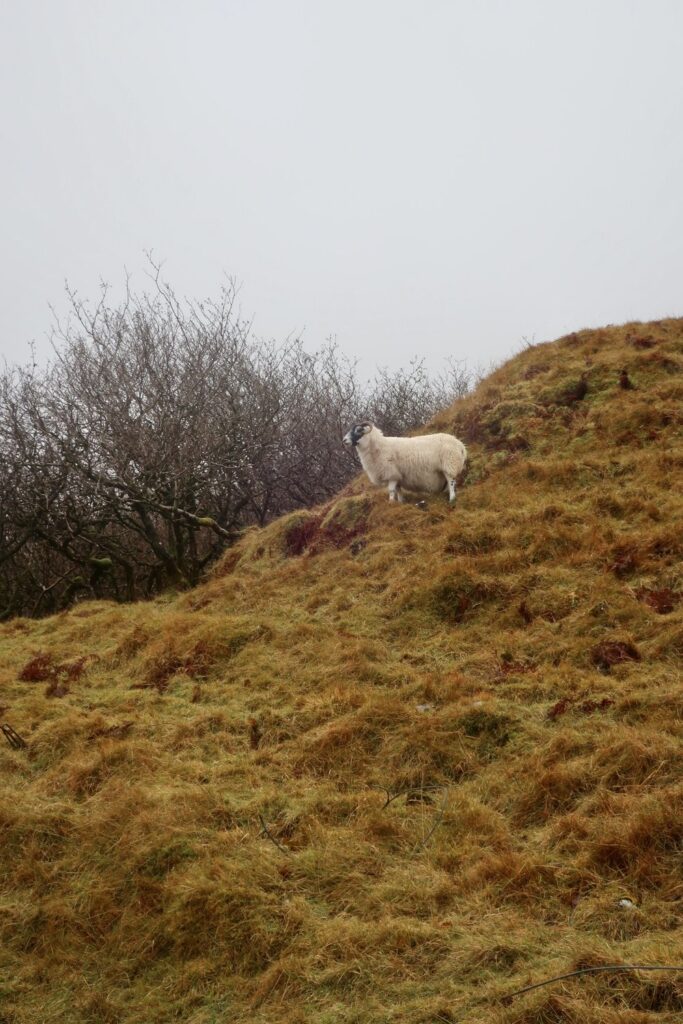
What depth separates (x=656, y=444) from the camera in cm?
1312

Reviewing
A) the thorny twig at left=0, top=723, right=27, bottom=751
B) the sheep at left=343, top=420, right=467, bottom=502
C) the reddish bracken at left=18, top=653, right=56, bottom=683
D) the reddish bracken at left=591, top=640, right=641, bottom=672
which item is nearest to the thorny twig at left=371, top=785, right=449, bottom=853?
the reddish bracken at left=591, top=640, right=641, bottom=672

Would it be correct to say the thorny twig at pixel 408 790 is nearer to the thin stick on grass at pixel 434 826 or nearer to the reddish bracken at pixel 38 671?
the thin stick on grass at pixel 434 826

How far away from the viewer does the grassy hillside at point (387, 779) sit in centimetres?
511

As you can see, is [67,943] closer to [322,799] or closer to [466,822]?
[322,799]

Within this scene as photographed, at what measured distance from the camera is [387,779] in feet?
24.2

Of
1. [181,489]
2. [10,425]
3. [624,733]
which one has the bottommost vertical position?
[624,733]

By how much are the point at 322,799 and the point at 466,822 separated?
1367 millimetres

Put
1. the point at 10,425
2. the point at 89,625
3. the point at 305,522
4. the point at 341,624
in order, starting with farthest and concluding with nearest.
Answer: the point at 10,425 → the point at 305,522 → the point at 89,625 → the point at 341,624

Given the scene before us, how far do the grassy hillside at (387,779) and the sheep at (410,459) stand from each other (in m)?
0.76

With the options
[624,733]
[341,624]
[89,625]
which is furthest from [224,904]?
[89,625]

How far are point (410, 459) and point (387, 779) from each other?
8.18 m

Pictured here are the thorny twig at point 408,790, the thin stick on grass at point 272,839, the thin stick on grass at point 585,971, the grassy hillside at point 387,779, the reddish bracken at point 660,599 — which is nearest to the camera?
the thin stick on grass at point 585,971

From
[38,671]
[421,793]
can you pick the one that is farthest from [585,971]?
[38,671]

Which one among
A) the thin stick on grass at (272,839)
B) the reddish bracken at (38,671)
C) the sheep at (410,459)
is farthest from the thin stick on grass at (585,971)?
the sheep at (410,459)
